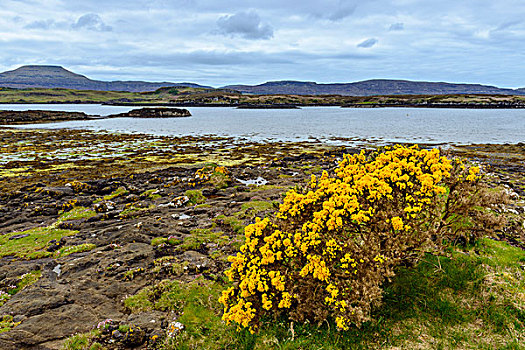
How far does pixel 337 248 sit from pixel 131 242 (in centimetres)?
1025

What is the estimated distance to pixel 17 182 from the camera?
2612 centimetres

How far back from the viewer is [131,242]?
13.4m

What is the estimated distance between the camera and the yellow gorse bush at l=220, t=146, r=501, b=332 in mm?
6602

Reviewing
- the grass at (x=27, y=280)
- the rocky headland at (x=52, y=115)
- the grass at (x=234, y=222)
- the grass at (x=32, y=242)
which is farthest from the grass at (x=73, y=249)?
the rocky headland at (x=52, y=115)

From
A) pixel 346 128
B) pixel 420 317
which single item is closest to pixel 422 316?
pixel 420 317

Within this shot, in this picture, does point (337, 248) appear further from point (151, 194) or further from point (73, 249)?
point (151, 194)

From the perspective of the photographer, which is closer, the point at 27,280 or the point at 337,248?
the point at 337,248

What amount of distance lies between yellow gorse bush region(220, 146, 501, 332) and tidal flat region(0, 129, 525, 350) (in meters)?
0.82

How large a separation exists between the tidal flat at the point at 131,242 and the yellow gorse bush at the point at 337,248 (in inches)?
32.4

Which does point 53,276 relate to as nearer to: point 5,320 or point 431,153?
point 5,320

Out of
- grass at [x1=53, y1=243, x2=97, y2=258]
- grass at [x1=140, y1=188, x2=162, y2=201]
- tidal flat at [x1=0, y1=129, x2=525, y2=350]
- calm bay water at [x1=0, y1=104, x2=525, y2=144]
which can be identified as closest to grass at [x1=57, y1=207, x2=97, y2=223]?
tidal flat at [x1=0, y1=129, x2=525, y2=350]

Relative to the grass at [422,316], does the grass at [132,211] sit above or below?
below

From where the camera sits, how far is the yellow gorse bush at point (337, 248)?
6.60 metres

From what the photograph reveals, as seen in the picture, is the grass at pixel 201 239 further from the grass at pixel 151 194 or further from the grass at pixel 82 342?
the grass at pixel 151 194
